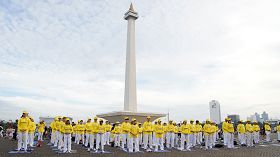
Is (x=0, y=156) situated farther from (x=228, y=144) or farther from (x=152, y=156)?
(x=228, y=144)

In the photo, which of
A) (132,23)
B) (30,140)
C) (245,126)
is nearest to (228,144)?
(245,126)

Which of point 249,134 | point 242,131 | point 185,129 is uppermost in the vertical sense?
point 185,129

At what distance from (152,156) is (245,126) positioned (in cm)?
1189

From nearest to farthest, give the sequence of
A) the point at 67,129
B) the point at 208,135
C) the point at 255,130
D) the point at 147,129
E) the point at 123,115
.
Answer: the point at 67,129 → the point at 147,129 → the point at 208,135 → the point at 255,130 → the point at 123,115

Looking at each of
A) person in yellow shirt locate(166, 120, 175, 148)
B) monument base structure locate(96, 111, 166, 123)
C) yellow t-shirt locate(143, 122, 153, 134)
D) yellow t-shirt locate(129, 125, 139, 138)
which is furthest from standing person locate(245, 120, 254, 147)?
monument base structure locate(96, 111, 166, 123)

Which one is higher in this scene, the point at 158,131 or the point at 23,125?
Result: the point at 23,125

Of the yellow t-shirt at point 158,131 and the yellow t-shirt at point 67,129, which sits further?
the yellow t-shirt at point 158,131

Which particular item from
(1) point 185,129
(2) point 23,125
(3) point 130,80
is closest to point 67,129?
(2) point 23,125

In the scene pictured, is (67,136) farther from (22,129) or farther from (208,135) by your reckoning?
(208,135)

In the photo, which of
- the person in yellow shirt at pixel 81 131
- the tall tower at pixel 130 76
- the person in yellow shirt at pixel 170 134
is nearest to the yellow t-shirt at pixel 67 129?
the person in yellow shirt at pixel 81 131

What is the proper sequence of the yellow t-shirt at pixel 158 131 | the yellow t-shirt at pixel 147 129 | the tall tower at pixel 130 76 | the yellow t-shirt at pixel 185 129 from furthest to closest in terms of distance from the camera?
the tall tower at pixel 130 76 < the yellow t-shirt at pixel 185 129 < the yellow t-shirt at pixel 158 131 < the yellow t-shirt at pixel 147 129

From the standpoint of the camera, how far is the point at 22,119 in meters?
15.5

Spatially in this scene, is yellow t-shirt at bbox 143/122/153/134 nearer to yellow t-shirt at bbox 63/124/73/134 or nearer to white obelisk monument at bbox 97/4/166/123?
yellow t-shirt at bbox 63/124/73/134

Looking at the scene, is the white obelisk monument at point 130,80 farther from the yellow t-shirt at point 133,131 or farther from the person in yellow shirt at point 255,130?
the yellow t-shirt at point 133,131
